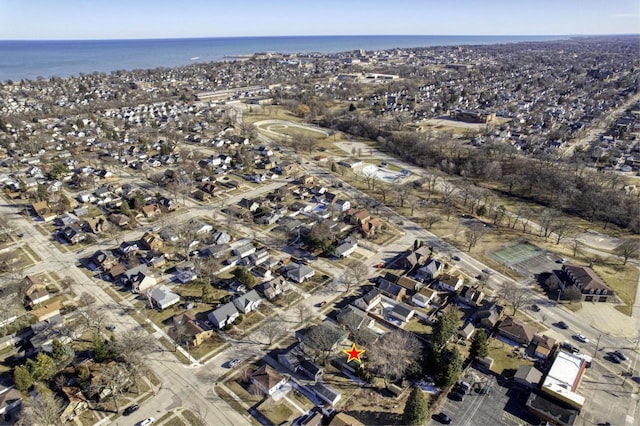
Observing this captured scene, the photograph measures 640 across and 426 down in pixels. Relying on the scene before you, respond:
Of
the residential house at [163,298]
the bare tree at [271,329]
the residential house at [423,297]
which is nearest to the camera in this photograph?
the bare tree at [271,329]

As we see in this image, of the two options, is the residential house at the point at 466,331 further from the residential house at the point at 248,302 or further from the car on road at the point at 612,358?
the residential house at the point at 248,302

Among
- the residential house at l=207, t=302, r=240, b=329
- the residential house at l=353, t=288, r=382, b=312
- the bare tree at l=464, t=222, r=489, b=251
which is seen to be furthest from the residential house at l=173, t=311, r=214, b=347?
the bare tree at l=464, t=222, r=489, b=251

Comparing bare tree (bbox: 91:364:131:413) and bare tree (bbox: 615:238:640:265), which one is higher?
bare tree (bbox: 615:238:640:265)

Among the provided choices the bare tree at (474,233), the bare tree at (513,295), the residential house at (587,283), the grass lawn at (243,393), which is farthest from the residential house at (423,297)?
the grass lawn at (243,393)

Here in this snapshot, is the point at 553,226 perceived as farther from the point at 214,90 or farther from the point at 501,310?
the point at 214,90

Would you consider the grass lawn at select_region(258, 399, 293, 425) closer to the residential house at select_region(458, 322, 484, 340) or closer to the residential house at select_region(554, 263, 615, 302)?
the residential house at select_region(458, 322, 484, 340)

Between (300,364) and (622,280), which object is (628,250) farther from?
(300,364)
